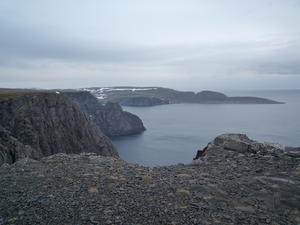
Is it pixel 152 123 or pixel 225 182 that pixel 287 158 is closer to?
pixel 225 182

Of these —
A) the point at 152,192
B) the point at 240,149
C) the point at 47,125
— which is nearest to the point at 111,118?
the point at 47,125

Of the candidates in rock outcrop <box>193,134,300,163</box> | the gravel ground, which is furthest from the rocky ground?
rock outcrop <box>193,134,300,163</box>

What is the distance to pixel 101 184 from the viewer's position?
859cm

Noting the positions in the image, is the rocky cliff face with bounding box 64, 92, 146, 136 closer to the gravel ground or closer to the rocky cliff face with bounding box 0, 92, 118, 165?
the rocky cliff face with bounding box 0, 92, 118, 165

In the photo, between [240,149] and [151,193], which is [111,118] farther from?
[151,193]

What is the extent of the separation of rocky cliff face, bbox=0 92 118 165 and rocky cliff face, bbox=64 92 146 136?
41.9 metres

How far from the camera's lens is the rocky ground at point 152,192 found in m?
6.60

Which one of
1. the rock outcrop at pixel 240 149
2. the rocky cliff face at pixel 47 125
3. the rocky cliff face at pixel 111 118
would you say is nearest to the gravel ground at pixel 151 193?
the rock outcrop at pixel 240 149

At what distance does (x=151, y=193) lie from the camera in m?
7.98

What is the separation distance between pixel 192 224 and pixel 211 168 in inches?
187

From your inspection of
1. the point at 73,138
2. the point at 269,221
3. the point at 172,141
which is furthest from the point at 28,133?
the point at 172,141

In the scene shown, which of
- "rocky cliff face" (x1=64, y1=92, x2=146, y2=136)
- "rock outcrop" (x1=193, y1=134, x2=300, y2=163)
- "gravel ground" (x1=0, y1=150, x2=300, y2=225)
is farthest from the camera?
"rocky cliff face" (x1=64, y1=92, x2=146, y2=136)

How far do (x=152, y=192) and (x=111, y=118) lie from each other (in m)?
99.0

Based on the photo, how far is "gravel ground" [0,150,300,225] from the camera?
659 cm
